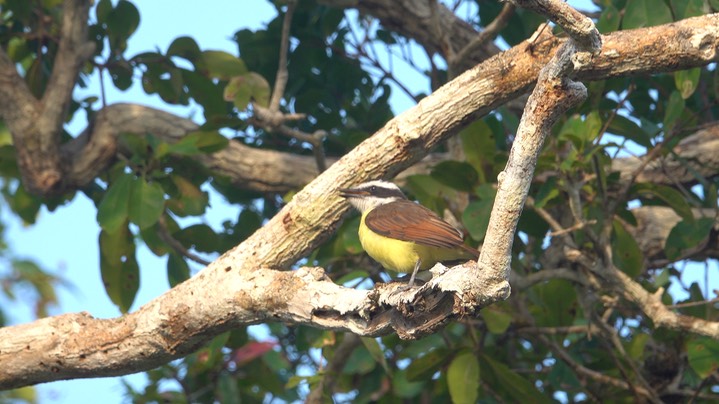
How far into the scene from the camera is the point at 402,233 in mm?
4402

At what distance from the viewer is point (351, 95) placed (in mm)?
7324

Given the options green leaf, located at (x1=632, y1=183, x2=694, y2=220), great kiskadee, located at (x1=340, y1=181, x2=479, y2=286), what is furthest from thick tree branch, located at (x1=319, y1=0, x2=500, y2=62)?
great kiskadee, located at (x1=340, y1=181, x2=479, y2=286)

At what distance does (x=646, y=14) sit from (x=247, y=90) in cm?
248

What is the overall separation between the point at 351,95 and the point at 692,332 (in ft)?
10.4

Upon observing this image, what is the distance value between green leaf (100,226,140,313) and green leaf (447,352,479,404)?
1.97 m

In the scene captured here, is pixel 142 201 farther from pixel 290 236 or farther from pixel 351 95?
pixel 351 95

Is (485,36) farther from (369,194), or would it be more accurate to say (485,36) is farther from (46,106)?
(46,106)

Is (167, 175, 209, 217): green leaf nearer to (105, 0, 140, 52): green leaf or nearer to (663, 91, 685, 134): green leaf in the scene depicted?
(105, 0, 140, 52): green leaf

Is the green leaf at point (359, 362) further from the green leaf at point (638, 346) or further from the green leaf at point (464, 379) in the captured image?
the green leaf at point (638, 346)

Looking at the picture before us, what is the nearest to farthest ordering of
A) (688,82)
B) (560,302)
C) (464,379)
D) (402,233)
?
(402,233)
(688,82)
(464,379)
(560,302)

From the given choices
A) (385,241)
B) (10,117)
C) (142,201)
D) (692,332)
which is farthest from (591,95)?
(10,117)

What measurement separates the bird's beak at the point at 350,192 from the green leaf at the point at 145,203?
1.33m

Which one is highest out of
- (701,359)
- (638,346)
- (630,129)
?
(630,129)

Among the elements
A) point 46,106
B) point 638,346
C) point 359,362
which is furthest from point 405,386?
point 46,106
